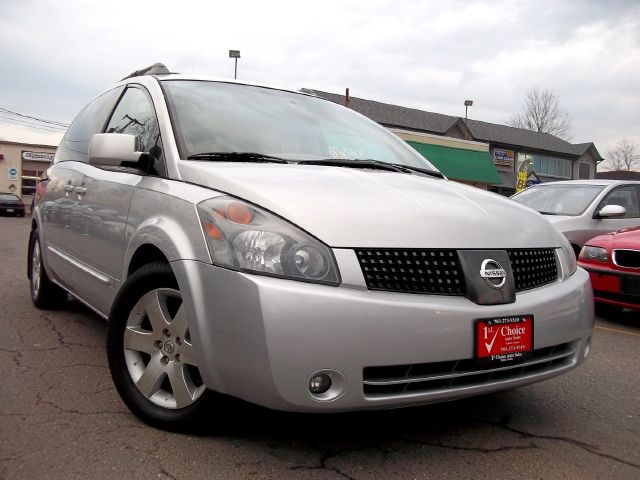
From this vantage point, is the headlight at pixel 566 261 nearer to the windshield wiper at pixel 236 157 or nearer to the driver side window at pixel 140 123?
the windshield wiper at pixel 236 157

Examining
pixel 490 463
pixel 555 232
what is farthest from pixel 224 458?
pixel 555 232

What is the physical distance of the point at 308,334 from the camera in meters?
2.03

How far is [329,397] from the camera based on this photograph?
211 cm

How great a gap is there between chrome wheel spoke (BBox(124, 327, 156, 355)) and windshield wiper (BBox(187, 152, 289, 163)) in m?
0.83

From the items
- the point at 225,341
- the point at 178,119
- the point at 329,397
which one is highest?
the point at 178,119

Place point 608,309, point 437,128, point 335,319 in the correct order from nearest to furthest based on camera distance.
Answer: point 335,319 < point 608,309 < point 437,128

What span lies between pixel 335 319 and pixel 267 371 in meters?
0.30

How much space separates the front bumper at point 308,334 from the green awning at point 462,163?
29465 mm

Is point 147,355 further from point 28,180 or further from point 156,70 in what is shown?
point 28,180

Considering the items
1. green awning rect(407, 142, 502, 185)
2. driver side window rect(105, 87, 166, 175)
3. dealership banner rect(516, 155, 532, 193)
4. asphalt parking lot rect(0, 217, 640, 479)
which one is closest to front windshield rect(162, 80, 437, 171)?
driver side window rect(105, 87, 166, 175)

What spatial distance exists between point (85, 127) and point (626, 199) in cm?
662

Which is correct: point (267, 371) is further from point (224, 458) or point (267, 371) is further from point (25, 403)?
point (25, 403)

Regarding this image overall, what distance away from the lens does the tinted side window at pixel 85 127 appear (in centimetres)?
409

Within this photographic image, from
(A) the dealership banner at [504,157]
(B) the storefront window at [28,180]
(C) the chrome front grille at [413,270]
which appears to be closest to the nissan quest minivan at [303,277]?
(C) the chrome front grille at [413,270]
